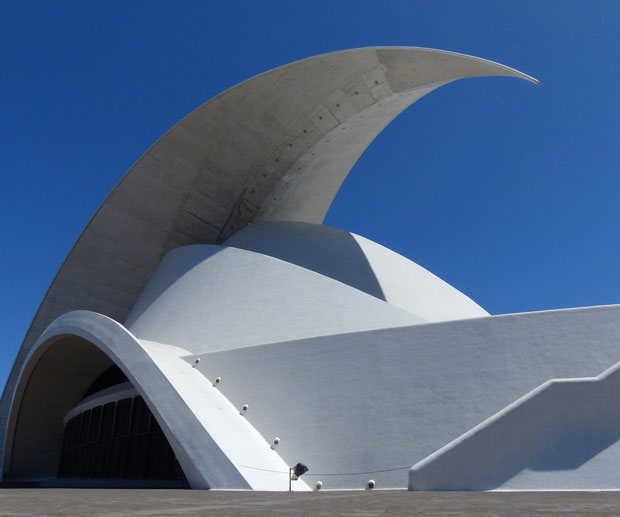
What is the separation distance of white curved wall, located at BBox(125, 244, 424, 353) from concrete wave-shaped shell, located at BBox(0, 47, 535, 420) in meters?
2.31

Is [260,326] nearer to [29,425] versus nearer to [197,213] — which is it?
[197,213]

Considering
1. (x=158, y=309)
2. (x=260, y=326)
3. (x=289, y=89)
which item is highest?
(x=289, y=89)

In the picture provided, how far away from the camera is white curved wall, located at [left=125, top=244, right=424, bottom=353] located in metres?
11.2

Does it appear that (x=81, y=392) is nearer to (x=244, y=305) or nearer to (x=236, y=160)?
(x=244, y=305)

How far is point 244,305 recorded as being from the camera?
12.4 metres

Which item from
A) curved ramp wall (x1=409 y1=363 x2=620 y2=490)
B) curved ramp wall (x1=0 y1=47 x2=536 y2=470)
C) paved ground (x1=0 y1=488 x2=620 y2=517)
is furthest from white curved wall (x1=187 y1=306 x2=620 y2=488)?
curved ramp wall (x1=0 y1=47 x2=536 y2=470)

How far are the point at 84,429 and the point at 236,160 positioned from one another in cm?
841

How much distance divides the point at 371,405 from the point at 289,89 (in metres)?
10.1

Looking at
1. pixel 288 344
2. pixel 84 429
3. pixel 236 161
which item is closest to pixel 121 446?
pixel 84 429

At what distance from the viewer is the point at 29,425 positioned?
55.4 feet

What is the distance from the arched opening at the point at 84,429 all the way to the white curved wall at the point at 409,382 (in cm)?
242

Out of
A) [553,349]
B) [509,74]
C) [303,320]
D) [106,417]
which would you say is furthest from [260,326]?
[509,74]

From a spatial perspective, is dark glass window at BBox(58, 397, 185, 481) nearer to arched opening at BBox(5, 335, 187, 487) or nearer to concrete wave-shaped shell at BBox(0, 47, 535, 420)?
arched opening at BBox(5, 335, 187, 487)

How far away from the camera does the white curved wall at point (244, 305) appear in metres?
11.2
